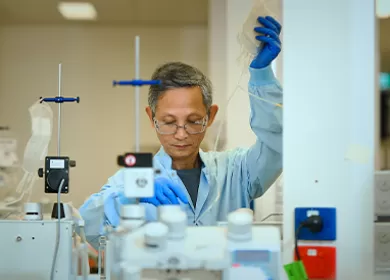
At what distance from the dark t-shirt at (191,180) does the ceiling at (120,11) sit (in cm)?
124

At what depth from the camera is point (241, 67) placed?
177cm

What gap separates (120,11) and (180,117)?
1517 mm

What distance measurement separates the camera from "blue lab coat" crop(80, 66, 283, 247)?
1.51 metres

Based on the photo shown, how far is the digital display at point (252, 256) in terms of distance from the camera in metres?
1.08

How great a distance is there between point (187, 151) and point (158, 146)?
0.35 feet

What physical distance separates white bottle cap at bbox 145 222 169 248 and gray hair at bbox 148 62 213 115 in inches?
27.2

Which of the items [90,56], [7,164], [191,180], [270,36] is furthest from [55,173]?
[90,56]

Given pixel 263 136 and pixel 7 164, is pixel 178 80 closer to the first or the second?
pixel 263 136

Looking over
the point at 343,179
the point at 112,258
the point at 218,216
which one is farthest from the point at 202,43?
the point at 112,258

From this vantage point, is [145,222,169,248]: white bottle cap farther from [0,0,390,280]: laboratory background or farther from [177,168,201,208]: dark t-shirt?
[177,168,201,208]: dark t-shirt

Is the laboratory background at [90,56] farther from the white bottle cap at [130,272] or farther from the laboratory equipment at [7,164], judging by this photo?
the white bottle cap at [130,272]

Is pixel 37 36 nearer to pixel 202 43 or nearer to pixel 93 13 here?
pixel 93 13

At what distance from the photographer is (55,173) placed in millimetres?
1544

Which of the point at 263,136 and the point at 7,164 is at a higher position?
the point at 263,136
